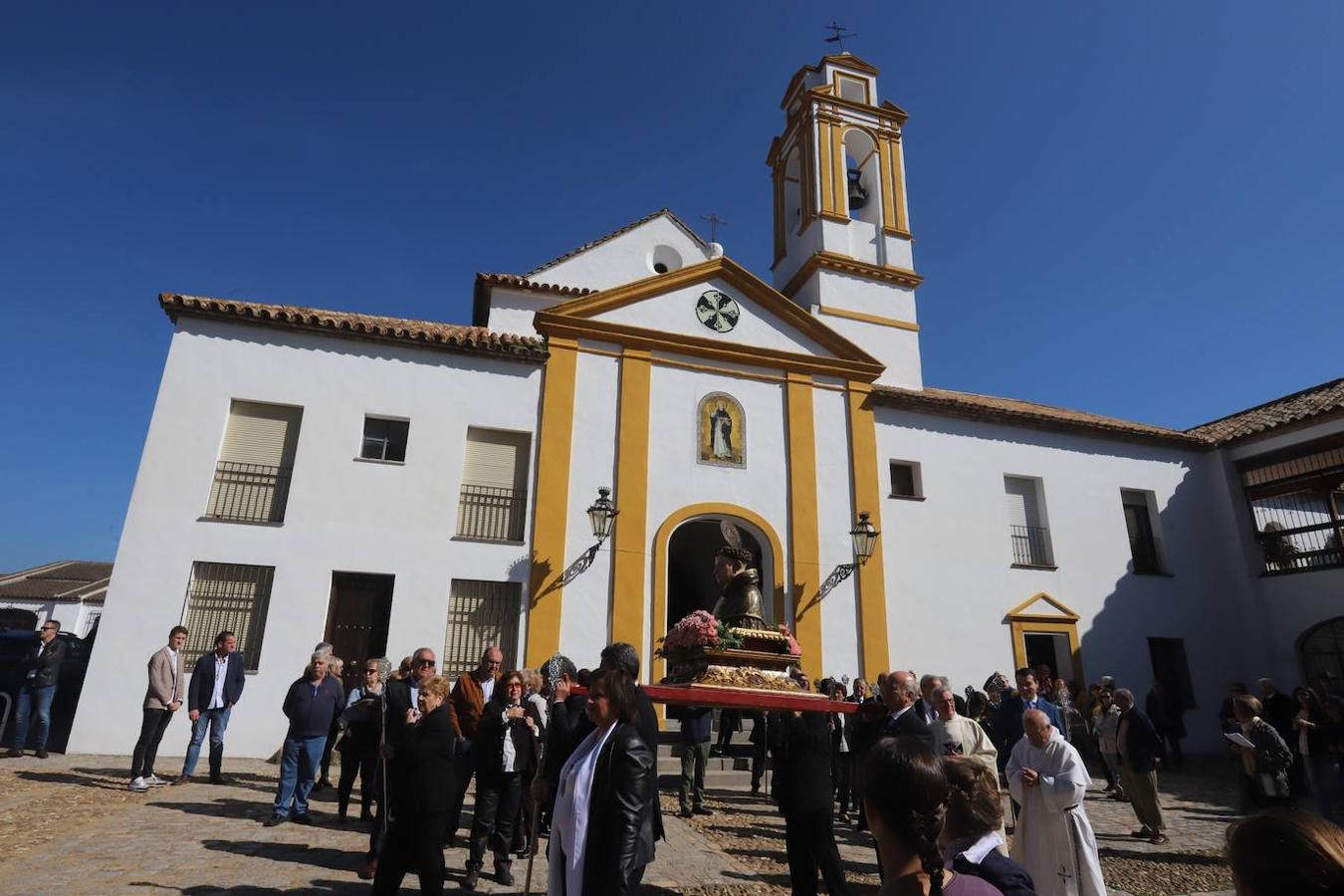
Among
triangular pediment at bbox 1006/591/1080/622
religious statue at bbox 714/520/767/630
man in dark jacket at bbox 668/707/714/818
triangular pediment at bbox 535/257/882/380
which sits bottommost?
man in dark jacket at bbox 668/707/714/818

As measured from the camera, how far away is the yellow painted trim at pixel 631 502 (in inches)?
516

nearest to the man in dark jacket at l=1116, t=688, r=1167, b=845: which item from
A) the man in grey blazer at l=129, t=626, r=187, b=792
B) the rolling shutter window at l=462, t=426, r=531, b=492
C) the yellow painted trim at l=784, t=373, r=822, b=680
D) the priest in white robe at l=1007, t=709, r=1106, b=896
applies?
the priest in white robe at l=1007, t=709, r=1106, b=896

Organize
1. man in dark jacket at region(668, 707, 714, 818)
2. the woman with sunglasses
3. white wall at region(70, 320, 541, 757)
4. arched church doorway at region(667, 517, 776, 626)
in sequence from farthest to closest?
arched church doorway at region(667, 517, 776, 626)
white wall at region(70, 320, 541, 757)
man in dark jacket at region(668, 707, 714, 818)
the woman with sunglasses

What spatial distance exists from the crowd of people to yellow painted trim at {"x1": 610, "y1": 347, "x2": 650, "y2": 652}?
3807 mm

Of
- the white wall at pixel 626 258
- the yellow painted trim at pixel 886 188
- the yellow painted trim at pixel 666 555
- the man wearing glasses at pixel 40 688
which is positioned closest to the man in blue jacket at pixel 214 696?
the man wearing glasses at pixel 40 688

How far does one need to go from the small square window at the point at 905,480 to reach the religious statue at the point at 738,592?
8657 mm

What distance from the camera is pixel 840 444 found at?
1545cm

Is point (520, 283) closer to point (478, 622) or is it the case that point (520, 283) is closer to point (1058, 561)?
point (478, 622)

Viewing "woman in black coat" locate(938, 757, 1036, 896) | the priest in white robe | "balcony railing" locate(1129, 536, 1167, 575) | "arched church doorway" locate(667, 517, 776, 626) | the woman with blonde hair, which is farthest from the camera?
"balcony railing" locate(1129, 536, 1167, 575)

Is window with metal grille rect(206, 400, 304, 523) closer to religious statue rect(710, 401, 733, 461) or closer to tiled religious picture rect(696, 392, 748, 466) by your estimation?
tiled religious picture rect(696, 392, 748, 466)

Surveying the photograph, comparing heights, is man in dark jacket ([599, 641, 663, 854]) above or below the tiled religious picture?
below

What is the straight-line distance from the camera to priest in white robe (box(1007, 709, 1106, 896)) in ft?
15.7

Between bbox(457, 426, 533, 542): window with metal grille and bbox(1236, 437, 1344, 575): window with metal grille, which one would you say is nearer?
bbox(457, 426, 533, 542): window with metal grille

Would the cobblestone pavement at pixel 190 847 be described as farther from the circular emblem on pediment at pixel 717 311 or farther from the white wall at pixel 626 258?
the white wall at pixel 626 258
